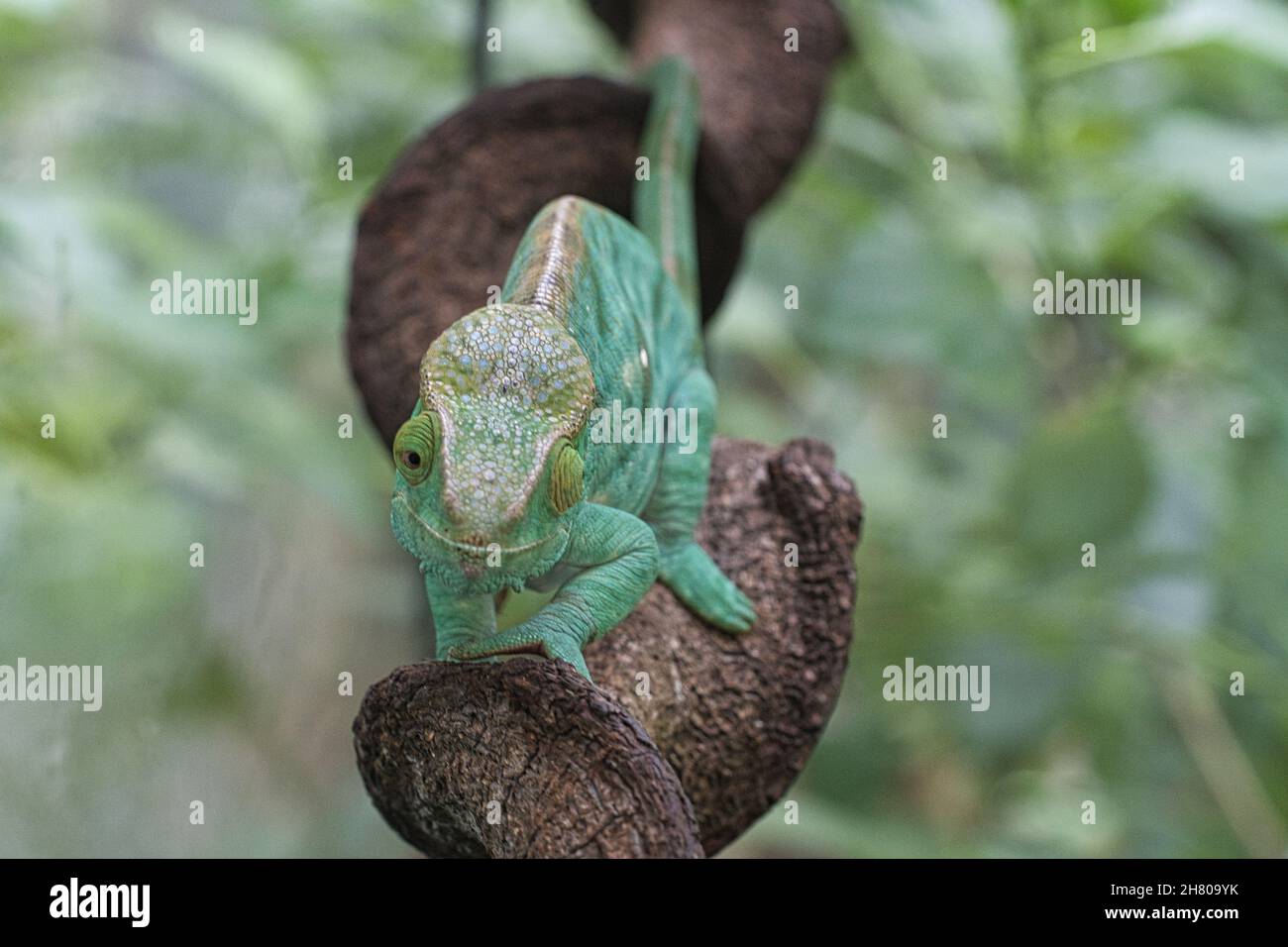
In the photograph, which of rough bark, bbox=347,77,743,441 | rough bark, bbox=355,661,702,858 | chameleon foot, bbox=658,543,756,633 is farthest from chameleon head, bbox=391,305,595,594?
rough bark, bbox=347,77,743,441

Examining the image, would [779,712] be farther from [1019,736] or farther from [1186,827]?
[1186,827]

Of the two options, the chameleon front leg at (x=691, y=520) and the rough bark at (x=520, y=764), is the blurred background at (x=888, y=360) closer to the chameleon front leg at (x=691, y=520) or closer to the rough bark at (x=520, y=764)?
the chameleon front leg at (x=691, y=520)

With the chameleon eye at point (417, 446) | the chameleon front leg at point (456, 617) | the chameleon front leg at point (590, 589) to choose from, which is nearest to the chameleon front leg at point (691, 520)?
the chameleon front leg at point (590, 589)

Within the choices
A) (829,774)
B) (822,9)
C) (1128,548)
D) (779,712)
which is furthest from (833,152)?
(779,712)

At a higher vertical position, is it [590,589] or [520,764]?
[590,589]

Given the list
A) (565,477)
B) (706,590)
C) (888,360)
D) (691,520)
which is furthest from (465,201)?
(888,360)

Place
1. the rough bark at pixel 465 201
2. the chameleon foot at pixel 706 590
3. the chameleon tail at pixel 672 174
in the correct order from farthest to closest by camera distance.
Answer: the chameleon tail at pixel 672 174 → the rough bark at pixel 465 201 → the chameleon foot at pixel 706 590

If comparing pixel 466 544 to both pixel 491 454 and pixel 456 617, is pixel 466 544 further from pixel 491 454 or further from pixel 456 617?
pixel 456 617
